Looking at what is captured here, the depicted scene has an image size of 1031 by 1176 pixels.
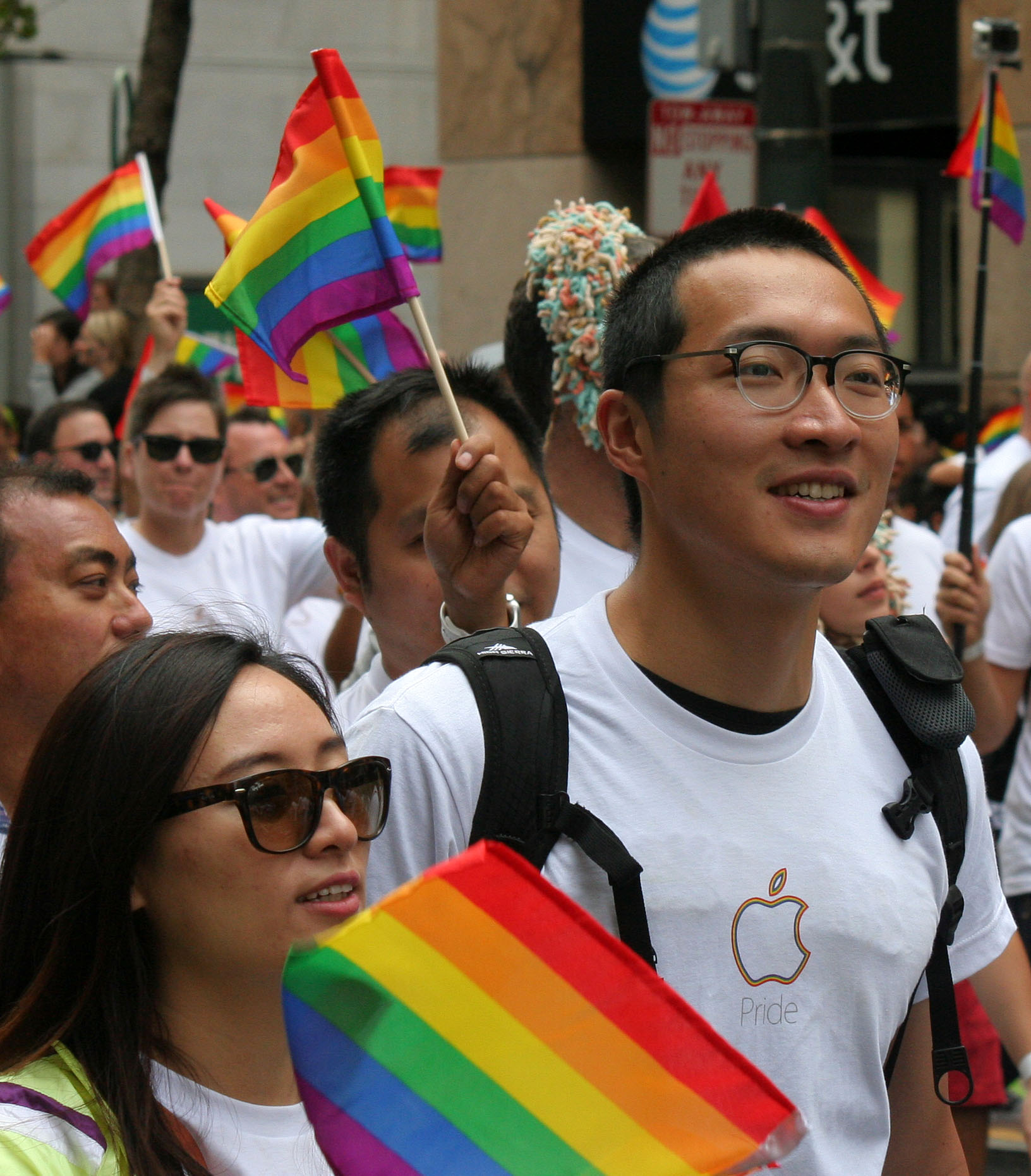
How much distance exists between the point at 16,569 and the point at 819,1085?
1.78 metres

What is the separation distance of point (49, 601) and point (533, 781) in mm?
1382

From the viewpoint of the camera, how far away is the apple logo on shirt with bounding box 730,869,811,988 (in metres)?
2.06

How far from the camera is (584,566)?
3508 mm

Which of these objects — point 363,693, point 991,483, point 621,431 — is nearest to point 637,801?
point 621,431

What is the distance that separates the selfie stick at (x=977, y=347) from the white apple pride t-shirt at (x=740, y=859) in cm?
269

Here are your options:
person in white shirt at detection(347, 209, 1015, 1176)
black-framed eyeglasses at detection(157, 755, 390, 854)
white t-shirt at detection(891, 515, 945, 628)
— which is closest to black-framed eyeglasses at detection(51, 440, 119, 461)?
white t-shirt at detection(891, 515, 945, 628)

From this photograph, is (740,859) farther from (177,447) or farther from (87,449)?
(87,449)

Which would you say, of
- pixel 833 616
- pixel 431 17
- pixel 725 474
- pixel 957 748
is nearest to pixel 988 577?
pixel 833 616

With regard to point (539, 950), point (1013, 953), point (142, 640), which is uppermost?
point (142, 640)

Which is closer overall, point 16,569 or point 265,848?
point 265,848

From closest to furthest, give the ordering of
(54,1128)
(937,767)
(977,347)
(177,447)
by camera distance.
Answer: (54,1128) < (937,767) < (977,347) < (177,447)

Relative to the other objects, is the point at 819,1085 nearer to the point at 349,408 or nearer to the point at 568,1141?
the point at 568,1141

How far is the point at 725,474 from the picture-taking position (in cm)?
211

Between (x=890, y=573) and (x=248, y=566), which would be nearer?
(x=890, y=573)
